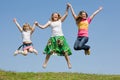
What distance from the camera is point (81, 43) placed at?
24938mm

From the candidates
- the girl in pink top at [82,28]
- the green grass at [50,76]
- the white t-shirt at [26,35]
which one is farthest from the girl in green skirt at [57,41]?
the white t-shirt at [26,35]

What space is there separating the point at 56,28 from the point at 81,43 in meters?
1.47

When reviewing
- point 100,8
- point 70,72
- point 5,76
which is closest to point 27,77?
point 5,76

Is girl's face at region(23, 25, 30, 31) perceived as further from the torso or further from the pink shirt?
the pink shirt

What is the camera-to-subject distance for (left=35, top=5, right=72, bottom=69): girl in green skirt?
82.8ft

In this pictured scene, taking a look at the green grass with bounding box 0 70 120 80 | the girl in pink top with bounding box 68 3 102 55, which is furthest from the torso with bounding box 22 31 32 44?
the girl in pink top with bounding box 68 3 102 55

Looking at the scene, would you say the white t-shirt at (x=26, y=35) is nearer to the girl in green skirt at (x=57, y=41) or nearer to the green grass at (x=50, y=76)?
the green grass at (x=50, y=76)

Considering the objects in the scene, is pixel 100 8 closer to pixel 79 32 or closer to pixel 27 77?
pixel 79 32

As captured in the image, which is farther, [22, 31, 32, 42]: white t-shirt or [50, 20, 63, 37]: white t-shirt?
[22, 31, 32, 42]: white t-shirt

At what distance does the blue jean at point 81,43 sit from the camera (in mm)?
25000

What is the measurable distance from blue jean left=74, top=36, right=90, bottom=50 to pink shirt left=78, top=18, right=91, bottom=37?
202mm

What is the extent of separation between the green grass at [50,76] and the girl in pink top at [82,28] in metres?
2.03

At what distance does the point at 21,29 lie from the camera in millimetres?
28031

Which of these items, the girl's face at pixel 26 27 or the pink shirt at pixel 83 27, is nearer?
the pink shirt at pixel 83 27
